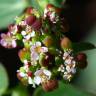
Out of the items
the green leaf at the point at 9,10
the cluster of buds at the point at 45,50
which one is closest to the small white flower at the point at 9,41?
the cluster of buds at the point at 45,50

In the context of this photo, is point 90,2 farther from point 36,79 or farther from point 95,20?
point 36,79

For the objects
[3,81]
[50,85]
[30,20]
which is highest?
[30,20]

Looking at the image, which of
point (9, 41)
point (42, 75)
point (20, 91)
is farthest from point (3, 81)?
point (42, 75)

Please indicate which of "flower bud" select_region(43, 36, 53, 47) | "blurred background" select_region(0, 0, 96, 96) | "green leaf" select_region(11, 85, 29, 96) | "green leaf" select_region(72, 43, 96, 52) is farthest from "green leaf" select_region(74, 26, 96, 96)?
"flower bud" select_region(43, 36, 53, 47)

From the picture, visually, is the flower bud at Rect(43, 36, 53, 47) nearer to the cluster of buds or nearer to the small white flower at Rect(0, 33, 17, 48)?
the cluster of buds

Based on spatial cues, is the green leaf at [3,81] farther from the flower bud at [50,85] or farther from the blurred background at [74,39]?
the flower bud at [50,85]

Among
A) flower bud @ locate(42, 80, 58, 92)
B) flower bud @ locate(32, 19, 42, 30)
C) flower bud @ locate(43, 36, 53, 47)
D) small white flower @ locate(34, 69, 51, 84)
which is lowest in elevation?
flower bud @ locate(42, 80, 58, 92)

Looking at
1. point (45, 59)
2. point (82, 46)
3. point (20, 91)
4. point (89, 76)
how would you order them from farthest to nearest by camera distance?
point (89, 76) < point (20, 91) < point (82, 46) < point (45, 59)

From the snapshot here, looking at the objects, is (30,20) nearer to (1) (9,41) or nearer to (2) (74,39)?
(1) (9,41)
